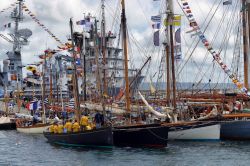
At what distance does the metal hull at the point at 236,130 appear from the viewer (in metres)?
47.5

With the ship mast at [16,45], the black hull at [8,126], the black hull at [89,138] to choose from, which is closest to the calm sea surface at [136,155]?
the black hull at [89,138]

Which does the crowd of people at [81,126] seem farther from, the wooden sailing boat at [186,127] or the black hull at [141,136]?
the wooden sailing boat at [186,127]

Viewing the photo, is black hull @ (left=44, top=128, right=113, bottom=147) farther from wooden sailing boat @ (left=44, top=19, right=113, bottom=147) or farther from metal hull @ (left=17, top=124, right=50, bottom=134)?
metal hull @ (left=17, top=124, right=50, bottom=134)

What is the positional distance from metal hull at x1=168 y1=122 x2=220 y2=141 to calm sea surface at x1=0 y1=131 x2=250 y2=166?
1.52 meters

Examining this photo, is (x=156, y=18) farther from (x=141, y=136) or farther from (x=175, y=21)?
(x=141, y=136)

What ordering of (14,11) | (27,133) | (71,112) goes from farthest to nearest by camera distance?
(14,11), (71,112), (27,133)

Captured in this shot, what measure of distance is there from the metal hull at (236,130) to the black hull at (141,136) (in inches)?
332

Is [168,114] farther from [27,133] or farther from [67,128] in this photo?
[27,133]

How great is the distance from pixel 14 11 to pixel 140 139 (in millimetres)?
77834

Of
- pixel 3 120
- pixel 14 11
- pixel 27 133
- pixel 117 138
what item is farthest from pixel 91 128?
pixel 14 11

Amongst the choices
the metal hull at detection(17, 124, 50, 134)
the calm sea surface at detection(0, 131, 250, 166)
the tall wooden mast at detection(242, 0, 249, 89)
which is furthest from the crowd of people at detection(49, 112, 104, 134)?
the metal hull at detection(17, 124, 50, 134)

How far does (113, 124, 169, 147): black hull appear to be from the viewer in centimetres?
4231

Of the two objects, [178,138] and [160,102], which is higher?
[160,102]

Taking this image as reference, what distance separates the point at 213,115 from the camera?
48.0 metres
